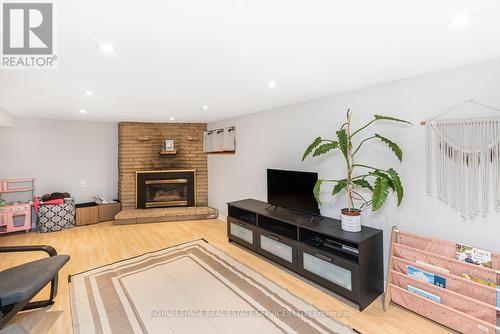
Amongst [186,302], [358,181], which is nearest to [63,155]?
[186,302]

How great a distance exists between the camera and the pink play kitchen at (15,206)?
167 inches

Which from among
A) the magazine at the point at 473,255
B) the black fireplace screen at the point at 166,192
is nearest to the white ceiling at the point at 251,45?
the magazine at the point at 473,255

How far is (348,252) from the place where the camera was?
2.41m

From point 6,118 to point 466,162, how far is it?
20.4ft

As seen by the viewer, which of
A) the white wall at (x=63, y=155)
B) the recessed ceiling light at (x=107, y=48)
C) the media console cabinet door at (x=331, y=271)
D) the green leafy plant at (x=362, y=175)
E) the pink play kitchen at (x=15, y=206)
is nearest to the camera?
the recessed ceiling light at (x=107, y=48)

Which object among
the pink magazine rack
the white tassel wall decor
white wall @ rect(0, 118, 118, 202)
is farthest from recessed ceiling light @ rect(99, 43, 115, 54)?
white wall @ rect(0, 118, 118, 202)

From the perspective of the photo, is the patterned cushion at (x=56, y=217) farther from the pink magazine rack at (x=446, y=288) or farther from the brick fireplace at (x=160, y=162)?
the pink magazine rack at (x=446, y=288)

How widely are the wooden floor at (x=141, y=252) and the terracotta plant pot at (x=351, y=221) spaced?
2.34ft

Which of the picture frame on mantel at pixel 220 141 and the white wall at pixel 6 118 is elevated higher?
the white wall at pixel 6 118

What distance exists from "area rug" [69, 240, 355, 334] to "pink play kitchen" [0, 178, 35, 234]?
2.57 meters

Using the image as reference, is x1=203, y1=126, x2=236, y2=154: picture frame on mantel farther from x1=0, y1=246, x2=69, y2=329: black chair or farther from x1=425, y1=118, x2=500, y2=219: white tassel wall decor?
x1=425, y1=118, x2=500, y2=219: white tassel wall decor

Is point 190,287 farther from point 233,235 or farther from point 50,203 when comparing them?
point 50,203

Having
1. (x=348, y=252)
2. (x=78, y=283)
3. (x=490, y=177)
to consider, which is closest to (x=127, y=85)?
(x=78, y=283)

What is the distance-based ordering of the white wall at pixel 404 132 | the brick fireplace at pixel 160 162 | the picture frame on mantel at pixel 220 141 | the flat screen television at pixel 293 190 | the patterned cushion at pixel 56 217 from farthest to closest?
the brick fireplace at pixel 160 162 < the picture frame on mantel at pixel 220 141 < the patterned cushion at pixel 56 217 < the flat screen television at pixel 293 190 < the white wall at pixel 404 132
